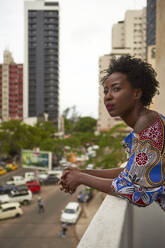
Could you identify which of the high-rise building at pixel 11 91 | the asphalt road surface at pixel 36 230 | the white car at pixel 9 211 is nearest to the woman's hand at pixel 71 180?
the asphalt road surface at pixel 36 230

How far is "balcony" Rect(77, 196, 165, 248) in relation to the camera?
33.8 inches

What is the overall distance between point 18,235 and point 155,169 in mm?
11163

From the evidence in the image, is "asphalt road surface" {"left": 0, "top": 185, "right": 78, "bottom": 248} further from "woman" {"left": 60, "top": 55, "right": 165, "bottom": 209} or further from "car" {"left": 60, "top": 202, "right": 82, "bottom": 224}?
"woman" {"left": 60, "top": 55, "right": 165, "bottom": 209}

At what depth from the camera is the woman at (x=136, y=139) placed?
0.87m

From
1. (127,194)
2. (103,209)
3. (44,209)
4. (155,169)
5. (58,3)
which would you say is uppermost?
(58,3)

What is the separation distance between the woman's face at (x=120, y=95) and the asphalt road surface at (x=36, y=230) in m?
9.62

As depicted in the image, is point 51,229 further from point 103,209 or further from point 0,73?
point 0,73

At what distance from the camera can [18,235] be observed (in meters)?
10.2

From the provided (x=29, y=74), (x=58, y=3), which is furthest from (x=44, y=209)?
(x=58, y=3)

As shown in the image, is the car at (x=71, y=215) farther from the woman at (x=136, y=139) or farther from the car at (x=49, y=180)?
the woman at (x=136, y=139)

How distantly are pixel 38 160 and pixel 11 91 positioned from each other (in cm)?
2861

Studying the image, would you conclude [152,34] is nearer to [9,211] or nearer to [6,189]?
[6,189]

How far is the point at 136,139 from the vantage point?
36.1 inches

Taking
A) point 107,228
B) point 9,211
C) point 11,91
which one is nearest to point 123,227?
point 107,228
